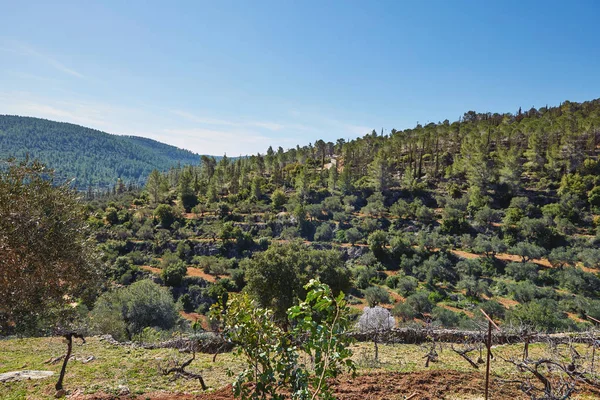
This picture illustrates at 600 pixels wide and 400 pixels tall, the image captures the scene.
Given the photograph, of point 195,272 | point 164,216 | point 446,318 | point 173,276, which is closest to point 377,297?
point 446,318

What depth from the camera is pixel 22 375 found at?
9.23 m

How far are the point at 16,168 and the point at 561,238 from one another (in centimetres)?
5463

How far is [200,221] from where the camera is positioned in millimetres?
58781

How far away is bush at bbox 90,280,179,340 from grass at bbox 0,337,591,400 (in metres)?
4.78

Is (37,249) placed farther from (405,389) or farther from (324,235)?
(324,235)

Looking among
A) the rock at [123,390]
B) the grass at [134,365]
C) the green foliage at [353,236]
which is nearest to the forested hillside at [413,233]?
the green foliage at [353,236]

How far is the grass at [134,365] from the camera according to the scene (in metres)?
8.23

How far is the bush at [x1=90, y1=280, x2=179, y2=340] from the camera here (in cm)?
2073

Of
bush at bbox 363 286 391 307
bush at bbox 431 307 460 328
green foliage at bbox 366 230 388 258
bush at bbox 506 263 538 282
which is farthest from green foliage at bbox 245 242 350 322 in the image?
bush at bbox 506 263 538 282

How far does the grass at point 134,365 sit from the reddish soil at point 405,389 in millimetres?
854

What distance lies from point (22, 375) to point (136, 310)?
13.1 metres

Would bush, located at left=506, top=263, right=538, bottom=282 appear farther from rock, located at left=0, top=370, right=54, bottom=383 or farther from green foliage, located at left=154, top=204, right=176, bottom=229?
green foliage, located at left=154, top=204, right=176, bottom=229

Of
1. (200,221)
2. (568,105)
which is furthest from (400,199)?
(568,105)

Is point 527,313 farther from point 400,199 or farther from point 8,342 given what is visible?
point 400,199
